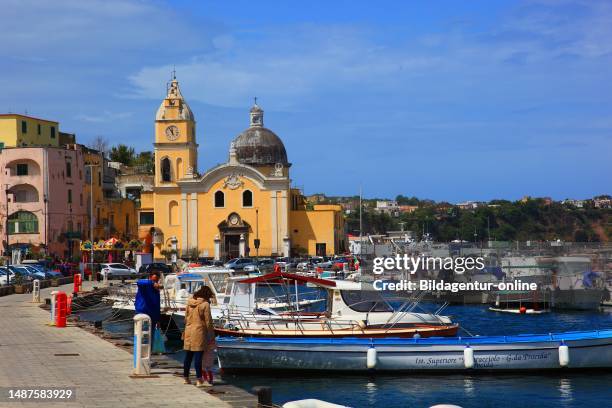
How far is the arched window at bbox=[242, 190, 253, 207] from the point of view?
288ft

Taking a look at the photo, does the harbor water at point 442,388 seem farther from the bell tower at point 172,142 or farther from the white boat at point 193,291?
the bell tower at point 172,142

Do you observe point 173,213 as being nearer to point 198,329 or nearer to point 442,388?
point 442,388

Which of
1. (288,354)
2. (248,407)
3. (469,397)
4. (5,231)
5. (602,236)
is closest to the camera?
(248,407)

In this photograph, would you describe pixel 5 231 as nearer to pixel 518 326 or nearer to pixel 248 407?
pixel 518 326

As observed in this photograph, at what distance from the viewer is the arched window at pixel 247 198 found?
8781 cm

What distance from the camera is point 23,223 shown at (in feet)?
246

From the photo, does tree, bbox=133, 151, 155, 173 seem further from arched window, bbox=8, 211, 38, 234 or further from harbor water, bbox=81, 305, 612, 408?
harbor water, bbox=81, 305, 612, 408

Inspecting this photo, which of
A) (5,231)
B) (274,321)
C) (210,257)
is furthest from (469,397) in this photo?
(210,257)

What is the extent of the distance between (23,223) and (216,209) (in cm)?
1900

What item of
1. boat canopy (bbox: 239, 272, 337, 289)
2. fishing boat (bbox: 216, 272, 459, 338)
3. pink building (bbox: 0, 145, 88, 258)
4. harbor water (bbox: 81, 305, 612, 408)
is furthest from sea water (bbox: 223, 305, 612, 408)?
A: pink building (bbox: 0, 145, 88, 258)

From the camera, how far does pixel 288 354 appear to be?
2500 cm

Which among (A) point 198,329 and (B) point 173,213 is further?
(B) point 173,213

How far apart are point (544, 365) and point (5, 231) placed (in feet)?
188

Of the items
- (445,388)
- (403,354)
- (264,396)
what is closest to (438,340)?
(403,354)
